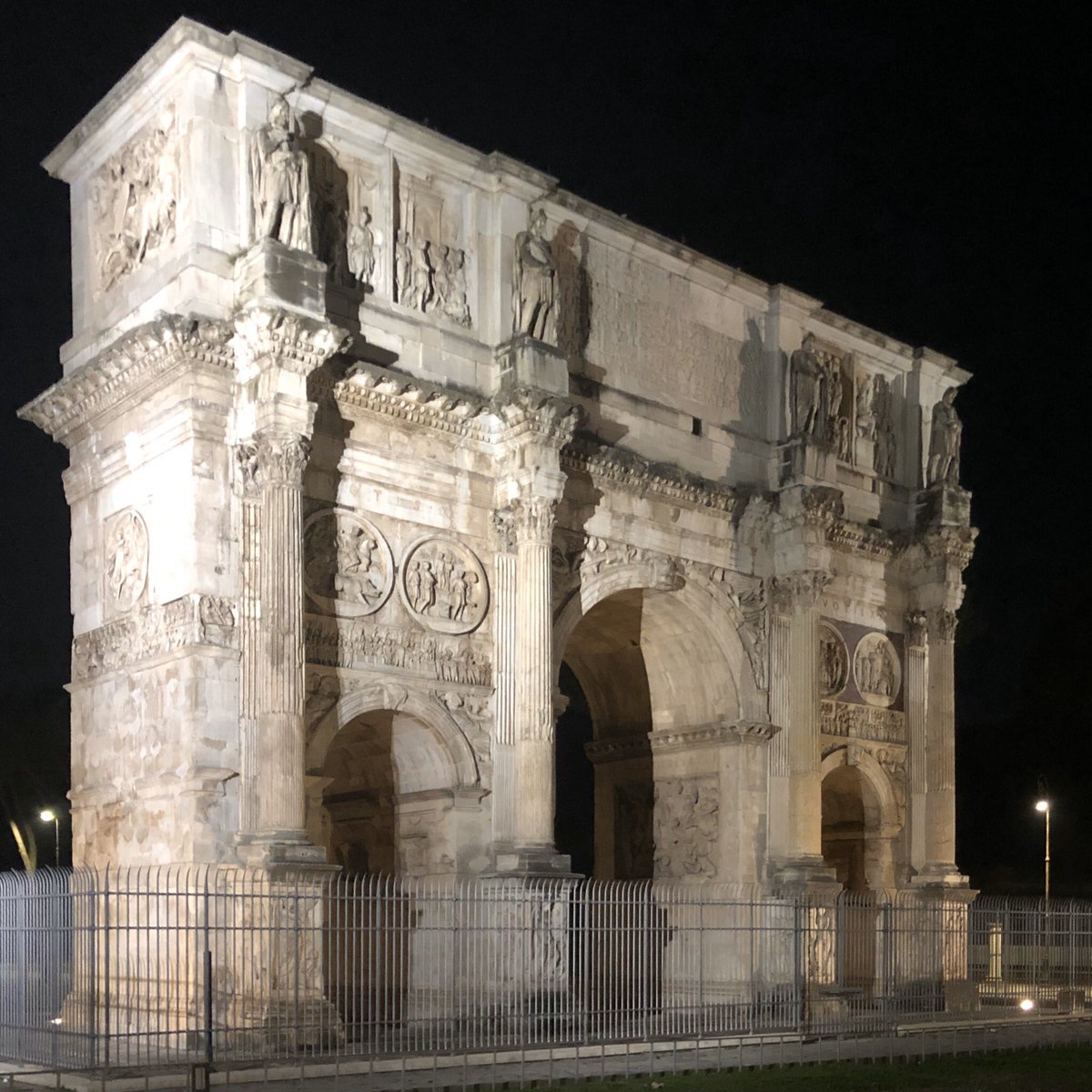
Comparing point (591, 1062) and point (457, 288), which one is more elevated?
point (457, 288)

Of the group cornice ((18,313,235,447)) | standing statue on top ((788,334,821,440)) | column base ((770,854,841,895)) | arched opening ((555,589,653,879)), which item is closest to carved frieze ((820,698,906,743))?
column base ((770,854,841,895))

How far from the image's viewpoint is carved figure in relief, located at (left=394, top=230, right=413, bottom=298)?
2064cm

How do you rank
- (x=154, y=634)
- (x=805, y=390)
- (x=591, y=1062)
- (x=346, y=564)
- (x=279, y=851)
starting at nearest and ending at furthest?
(x=591, y=1062)
(x=279, y=851)
(x=154, y=634)
(x=346, y=564)
(x=805, y=390)

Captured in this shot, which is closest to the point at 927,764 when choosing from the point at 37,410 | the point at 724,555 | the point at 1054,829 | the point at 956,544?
the point at 956,544

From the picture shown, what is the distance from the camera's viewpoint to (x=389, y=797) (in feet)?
71.3

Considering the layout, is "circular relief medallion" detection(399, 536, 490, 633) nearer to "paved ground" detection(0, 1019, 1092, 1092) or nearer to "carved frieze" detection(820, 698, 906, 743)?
"paved ground" detection(0, 1019, 1092, 1092)

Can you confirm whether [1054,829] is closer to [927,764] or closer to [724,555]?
[927,764]

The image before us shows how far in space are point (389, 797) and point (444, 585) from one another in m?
3.34

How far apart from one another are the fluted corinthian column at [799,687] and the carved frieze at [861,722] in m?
1.09

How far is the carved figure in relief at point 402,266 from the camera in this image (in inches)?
813

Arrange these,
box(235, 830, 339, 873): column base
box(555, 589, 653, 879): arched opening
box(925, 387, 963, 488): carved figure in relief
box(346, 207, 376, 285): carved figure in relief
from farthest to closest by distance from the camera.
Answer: box(925, 387, 963, 488): carved figure in relief → box(555, 589, 653, 879): arched opening → box(346, 207, 376, 285): carved figure in relief → box(235, 830, 339, 873): column base

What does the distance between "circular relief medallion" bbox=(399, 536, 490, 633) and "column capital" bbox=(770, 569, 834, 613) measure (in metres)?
5.64

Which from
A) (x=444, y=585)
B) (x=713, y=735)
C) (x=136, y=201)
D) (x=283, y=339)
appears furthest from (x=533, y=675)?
(x=136, y=201)

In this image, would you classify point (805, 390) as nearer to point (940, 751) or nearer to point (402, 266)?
point (940, 751)
